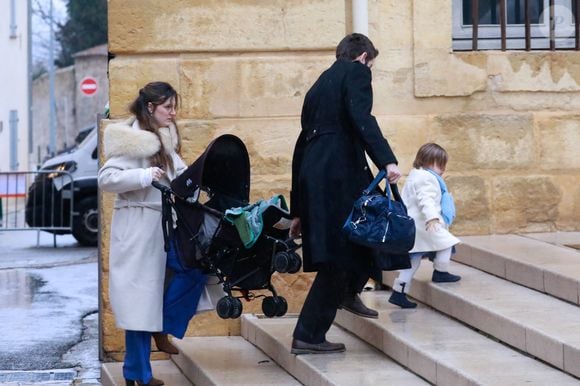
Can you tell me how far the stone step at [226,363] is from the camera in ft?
23.3

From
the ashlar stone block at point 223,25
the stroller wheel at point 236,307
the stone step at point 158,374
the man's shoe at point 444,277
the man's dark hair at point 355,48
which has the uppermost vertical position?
the ashlar stone block at point 223,25

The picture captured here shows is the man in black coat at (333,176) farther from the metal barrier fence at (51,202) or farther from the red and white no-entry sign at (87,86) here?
the red and white no-entry sign at (87,86)

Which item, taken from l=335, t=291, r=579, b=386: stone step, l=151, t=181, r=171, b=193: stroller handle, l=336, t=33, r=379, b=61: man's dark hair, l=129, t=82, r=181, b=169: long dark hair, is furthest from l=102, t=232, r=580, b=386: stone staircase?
l=336, t=33, r=379, b=61: man's dark hair

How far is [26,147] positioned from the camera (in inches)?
1528

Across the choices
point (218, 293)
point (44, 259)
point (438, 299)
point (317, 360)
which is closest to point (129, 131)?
point (218, 293)

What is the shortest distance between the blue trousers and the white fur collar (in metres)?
1.00

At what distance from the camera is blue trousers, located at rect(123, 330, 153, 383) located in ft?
23.8

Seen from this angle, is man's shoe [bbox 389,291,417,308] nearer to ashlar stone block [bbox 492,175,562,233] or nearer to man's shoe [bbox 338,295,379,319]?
man's shoe [bbox 338,295,379,319]

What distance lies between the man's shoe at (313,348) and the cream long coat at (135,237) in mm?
766

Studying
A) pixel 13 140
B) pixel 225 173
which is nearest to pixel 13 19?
pixel 13 140

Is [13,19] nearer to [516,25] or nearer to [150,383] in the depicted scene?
[516,25]

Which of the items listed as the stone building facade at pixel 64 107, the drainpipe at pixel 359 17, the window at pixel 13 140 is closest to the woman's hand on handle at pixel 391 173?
the drainpipe at pixel 359 17

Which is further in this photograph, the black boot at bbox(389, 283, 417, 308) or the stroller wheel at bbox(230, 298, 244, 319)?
the black boot at bbox(389, 283, 417, 308)

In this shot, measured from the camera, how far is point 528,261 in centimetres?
777
